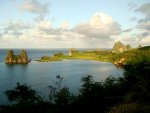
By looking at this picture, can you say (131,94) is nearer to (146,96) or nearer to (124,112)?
(146,96)

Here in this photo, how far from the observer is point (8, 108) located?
33719 mm

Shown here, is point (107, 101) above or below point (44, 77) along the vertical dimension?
above

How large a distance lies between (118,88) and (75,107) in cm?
815

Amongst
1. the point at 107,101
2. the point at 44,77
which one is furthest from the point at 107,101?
the point at 44,77

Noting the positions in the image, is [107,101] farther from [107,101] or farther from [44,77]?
[44,77]

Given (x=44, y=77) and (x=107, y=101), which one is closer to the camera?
(x=107, y=101)

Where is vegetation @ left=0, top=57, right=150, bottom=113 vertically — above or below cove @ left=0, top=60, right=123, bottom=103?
above

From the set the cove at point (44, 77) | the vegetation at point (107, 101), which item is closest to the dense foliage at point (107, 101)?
the vegetation at point (107, 101)

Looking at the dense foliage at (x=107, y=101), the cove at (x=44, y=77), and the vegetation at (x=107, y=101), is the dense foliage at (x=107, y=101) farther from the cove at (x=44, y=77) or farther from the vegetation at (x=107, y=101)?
the cove at (x=44, y=77)

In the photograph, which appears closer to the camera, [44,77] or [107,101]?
[107,101]

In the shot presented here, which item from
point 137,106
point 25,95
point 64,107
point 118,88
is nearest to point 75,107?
point 64,107

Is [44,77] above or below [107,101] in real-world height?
below

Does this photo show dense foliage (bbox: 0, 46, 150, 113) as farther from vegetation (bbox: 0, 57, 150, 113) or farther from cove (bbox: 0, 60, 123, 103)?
A: cove (bbox: 0, 60, 123, 103)

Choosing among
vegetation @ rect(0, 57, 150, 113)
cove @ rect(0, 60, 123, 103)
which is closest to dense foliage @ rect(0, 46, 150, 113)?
vegetation @ rect(0, 57, 150, 113)
